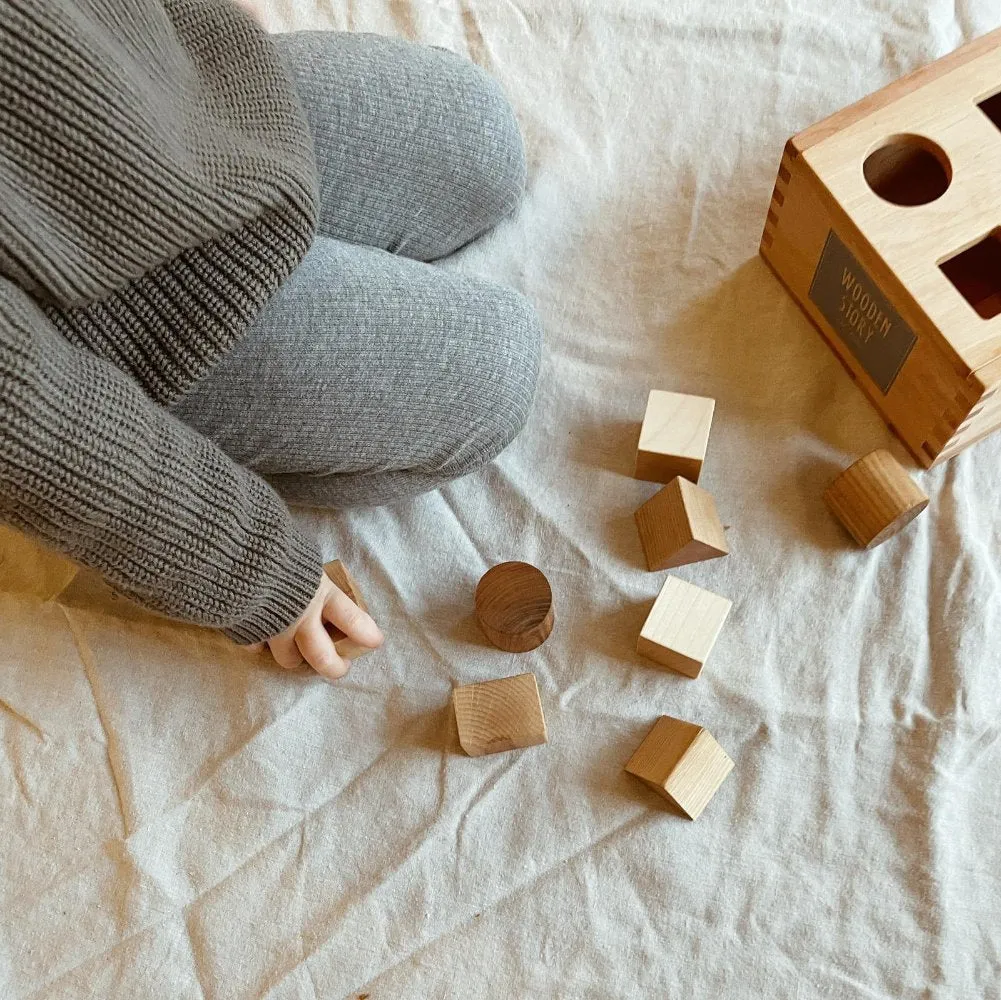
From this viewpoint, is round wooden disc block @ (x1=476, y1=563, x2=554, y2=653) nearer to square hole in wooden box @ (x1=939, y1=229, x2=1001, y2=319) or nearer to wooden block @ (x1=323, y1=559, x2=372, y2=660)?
wooden block @ (x1=323, y1=559, x2=372, y2=660)

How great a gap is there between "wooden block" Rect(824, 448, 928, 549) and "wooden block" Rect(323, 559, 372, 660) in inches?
14.9

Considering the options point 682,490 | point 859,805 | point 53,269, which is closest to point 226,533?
point 53,269

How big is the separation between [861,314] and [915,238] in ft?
0.24

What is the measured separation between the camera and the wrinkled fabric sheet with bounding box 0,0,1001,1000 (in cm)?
69

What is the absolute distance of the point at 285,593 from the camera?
67cm

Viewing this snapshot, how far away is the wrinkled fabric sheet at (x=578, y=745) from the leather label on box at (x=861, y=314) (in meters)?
0.04

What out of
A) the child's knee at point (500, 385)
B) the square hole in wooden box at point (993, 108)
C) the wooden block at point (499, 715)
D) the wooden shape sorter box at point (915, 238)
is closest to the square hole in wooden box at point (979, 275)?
the wooden shape sorter box at point (915, 238)

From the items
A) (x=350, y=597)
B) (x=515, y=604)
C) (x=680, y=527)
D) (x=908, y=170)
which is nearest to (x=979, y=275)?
(x=908, y=170)

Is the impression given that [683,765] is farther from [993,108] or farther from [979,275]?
[993,108]

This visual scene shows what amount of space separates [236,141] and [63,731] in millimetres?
463

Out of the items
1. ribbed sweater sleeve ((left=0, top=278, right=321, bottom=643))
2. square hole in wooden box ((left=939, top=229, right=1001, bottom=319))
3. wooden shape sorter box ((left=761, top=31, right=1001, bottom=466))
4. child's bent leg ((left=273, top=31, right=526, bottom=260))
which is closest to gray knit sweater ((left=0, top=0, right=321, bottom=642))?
ribbed sweater sleeve ((left=0, top=278, right=321, bottom=643))

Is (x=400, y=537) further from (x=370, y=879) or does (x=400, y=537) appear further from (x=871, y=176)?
(x=871, y=176)

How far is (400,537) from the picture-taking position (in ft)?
2.65

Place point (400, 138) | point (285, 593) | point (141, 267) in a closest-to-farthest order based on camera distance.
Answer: point (141, 267) → point (285, 593) → point (400, 138)
